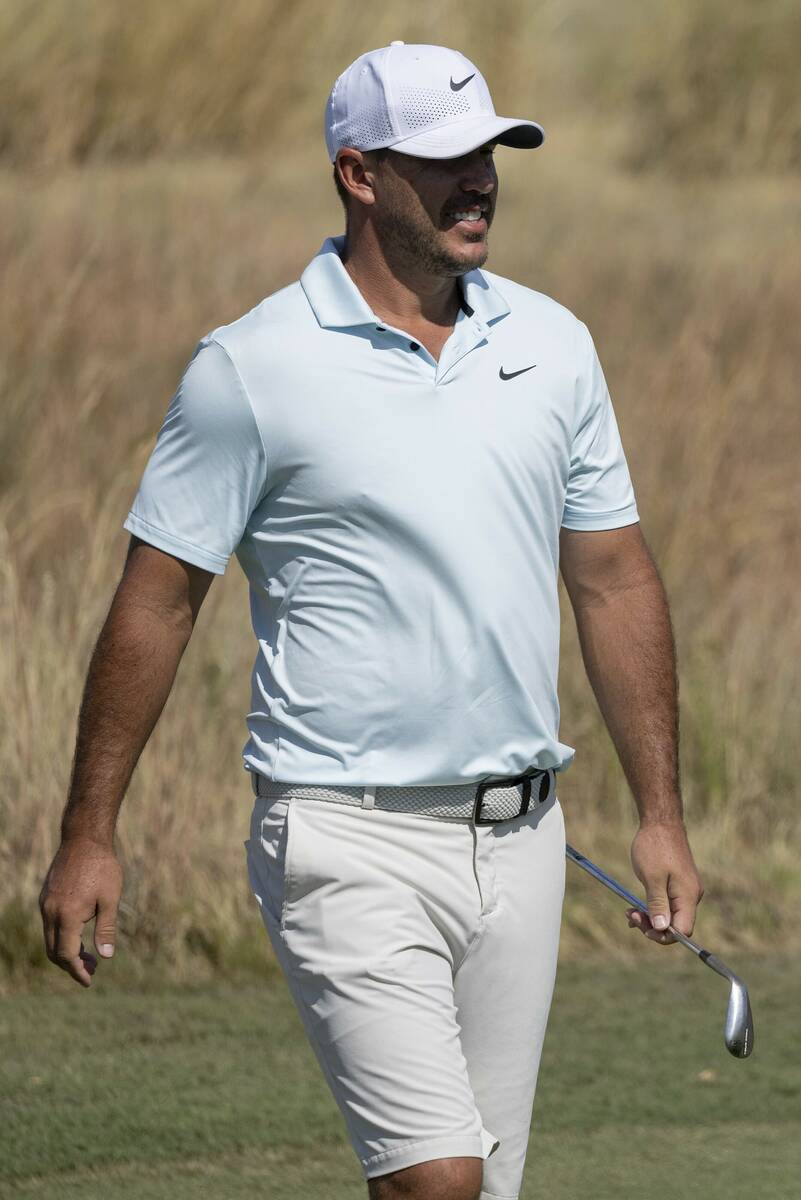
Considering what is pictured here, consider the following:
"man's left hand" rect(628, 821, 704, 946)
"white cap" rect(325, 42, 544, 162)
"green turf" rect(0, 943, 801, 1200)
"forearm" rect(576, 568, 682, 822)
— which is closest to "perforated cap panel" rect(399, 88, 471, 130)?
"white cap" rect(325, 42, 544, 162)

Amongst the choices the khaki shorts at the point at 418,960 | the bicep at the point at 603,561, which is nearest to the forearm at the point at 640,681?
the bicep at the point at 603,561

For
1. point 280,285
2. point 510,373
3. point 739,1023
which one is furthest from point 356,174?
point 280,285

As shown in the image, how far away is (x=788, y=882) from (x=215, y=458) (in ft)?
15.1

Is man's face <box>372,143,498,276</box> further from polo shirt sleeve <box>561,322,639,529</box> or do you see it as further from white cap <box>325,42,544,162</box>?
polo shirt sleeve <box>561,322,639,529</box>

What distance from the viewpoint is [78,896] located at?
3.20 meters

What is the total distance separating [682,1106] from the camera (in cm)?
564

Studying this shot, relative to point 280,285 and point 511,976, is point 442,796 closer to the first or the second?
point 511,976

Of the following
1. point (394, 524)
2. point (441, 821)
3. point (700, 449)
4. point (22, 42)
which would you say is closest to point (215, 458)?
point (394, 524)

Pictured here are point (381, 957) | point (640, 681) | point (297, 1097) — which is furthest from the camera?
point (297, 1097)

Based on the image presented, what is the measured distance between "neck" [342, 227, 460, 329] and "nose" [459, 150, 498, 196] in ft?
0.46

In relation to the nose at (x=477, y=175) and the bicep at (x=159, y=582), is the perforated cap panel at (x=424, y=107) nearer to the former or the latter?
the nose at (x=477, y=175)

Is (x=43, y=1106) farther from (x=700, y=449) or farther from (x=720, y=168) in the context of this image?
(x=720, y=168)

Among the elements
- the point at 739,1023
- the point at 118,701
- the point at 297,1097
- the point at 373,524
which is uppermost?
the point at 373,524

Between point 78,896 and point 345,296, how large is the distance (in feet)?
3.22
